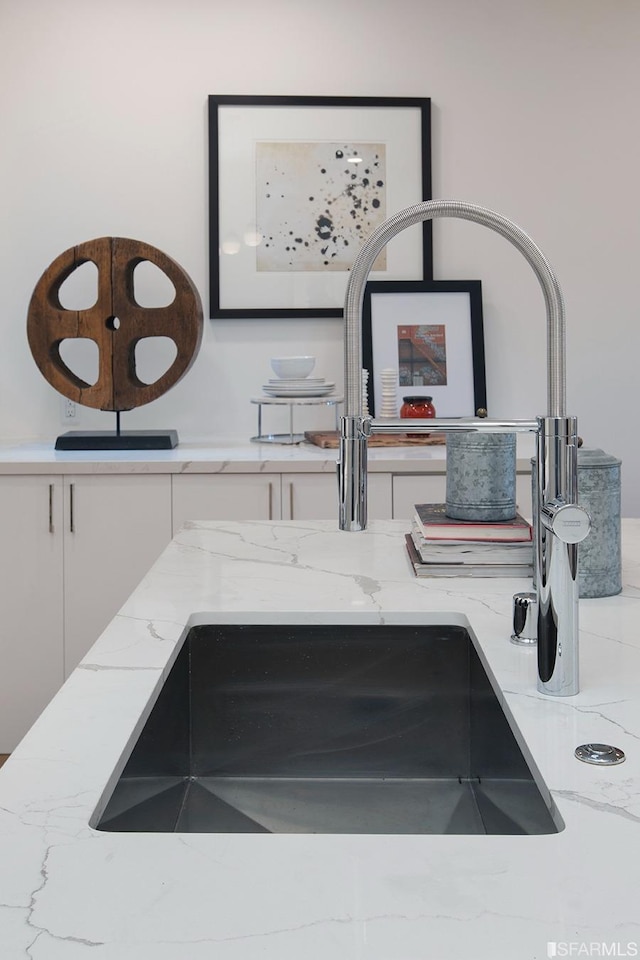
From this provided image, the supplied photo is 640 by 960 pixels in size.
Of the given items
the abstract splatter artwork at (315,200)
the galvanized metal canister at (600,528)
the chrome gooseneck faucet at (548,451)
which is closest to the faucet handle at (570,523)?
the chrome gooseneck faucet at (548,451)

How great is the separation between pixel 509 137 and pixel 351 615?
8.35 ft

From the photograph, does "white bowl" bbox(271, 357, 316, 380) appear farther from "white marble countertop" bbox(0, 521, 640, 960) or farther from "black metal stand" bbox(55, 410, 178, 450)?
"white marble countertop" bbox(0, 521, 640, 960)

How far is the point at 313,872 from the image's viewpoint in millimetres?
656

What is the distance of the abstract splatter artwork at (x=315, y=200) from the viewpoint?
3336mm

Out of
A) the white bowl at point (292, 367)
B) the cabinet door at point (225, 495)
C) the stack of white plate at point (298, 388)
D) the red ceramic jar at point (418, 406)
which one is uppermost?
the white bowl at point (292, 367)

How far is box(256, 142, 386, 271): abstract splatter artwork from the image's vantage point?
3336 mm

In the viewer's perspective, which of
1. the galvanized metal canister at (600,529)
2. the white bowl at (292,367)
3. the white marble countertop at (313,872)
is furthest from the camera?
the white bowl at (292,367)

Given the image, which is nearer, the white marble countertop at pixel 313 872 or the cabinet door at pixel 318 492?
the white marble countertop at pixel 313 872

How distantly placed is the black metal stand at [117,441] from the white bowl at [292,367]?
0.40 metres

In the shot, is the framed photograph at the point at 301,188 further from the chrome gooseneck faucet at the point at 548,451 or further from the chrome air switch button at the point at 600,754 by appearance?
the chrome air switch button at the point at 600,754

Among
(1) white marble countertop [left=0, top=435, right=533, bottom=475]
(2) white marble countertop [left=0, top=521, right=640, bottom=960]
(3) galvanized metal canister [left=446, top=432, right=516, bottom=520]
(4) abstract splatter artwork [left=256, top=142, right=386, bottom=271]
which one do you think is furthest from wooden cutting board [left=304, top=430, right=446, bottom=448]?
(2) white marble countertop [left=0, top=521, right=640, bottom=960]

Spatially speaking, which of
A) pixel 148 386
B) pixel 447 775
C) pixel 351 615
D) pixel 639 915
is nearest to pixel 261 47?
pixel 148 386

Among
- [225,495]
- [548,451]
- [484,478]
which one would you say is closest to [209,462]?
[225,495]

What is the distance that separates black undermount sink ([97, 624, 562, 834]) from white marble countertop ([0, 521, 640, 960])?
0.21ft
